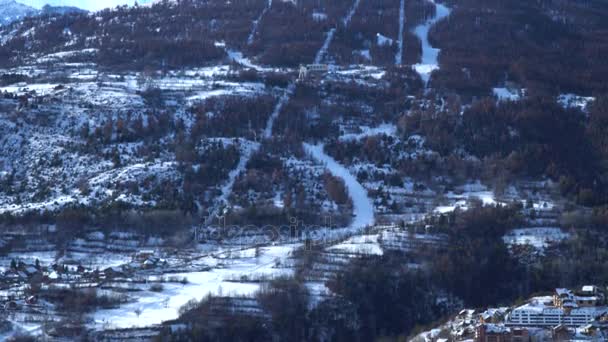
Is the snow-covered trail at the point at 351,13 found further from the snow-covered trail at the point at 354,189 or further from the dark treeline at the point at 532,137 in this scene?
the snow-covered trail at the point at 354,189

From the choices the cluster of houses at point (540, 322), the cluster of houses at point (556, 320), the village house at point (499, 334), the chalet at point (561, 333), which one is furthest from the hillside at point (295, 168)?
the chalet at point (561, 333)

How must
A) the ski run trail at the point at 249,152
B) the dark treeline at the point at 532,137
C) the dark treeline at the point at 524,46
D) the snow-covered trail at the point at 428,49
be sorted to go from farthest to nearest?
1. the snow-covered trail at the point at 428,49
2. the dark treeline at the point at 524,46
3. the dark treeline at the point at 532,137
4. the ski run trail at the point at 249,152

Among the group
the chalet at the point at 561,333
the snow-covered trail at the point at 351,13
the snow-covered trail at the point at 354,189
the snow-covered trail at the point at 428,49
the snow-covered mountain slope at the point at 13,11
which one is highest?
the snow-covered mountain slope at the point at 13,11

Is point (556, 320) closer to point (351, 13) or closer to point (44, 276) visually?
point (44, 276)

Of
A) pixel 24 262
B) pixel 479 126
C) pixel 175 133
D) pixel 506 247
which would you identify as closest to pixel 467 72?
pixel 479 126

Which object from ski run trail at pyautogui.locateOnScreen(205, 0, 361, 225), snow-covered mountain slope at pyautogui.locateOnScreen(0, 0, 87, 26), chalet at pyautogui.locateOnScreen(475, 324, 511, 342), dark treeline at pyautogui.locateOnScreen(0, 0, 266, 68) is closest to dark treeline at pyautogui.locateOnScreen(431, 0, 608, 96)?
ski run trail at pyautogui.locateOnScreen(205, 0, 361, 225)

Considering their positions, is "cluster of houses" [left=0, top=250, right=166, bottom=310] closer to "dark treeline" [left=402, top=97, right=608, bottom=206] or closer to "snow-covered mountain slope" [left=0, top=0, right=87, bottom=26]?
"dark treeline" [left=402, top=97, right=608, bottom=206]

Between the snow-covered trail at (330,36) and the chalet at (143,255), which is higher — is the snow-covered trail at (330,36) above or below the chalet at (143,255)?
above
